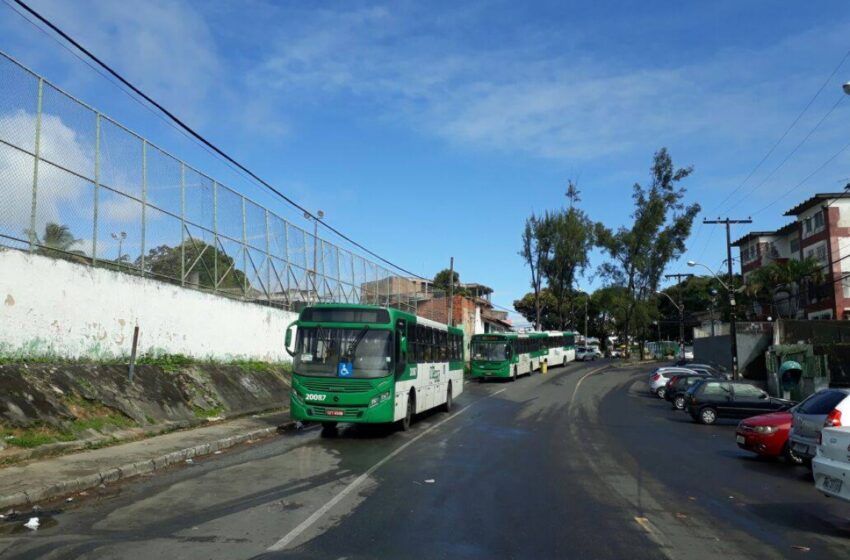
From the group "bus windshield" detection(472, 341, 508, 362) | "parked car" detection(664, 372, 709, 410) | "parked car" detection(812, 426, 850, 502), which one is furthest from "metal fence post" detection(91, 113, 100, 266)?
"bus windshield" detection(472, 341, 508, 362)

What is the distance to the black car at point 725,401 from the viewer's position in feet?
70.1

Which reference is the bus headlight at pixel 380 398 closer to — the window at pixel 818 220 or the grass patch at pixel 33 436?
the grass patch at pixel 33 436

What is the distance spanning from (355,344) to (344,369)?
64 cm

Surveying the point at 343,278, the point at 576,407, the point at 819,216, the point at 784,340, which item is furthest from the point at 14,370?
the point at 819,216

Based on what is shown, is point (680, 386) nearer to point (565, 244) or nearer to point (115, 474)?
point (115, 474)

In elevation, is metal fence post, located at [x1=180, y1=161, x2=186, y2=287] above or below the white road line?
above

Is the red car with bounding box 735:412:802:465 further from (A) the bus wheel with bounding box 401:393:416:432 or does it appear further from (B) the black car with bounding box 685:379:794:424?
(B) the black car with bounding box 685:379:794:424

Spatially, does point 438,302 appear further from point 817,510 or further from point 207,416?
point 817,510

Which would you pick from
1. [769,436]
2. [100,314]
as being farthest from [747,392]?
[100,314]

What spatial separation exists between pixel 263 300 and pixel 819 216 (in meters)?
48.3

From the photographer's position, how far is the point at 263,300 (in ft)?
87.5

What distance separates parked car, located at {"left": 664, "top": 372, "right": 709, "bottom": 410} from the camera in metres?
28.0

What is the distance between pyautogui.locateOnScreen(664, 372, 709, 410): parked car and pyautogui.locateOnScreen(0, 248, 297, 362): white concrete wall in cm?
1768

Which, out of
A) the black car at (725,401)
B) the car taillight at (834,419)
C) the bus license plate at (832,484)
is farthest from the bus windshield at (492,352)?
the bus license plate at (832,484)
